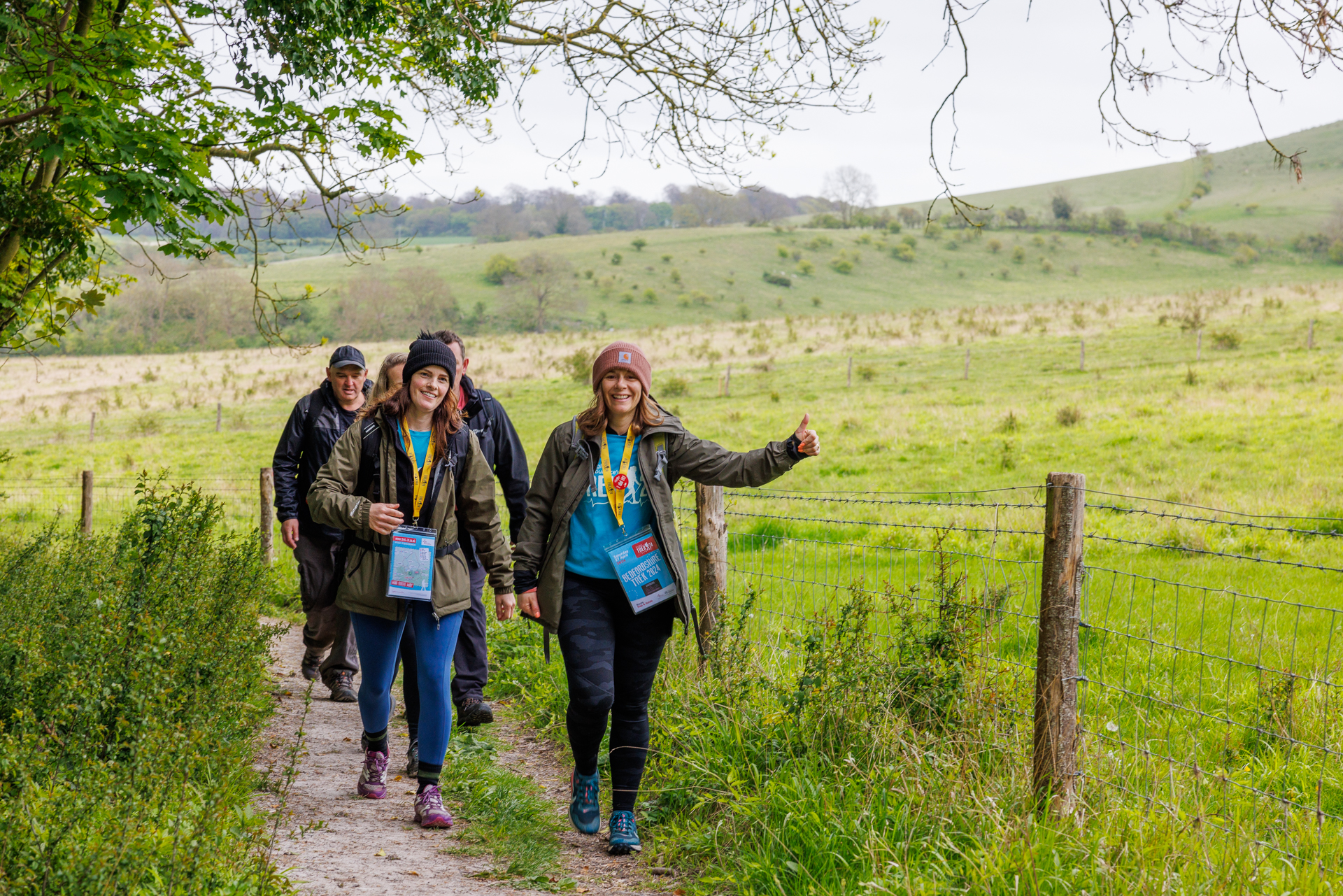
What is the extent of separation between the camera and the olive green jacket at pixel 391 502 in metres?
4.42

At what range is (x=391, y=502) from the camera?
14.9 ft

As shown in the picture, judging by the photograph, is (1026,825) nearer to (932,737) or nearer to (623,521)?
(932,737)

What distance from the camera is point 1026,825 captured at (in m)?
3.37

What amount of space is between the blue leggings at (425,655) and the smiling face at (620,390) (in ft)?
3.97

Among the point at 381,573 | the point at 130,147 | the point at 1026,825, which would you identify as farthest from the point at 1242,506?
the point at 130,147

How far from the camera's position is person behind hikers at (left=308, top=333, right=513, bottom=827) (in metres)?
4.46

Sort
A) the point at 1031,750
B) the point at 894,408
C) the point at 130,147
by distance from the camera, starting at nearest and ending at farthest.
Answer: the point at 1031,750 → the point at 130,147 → the point at 894,408

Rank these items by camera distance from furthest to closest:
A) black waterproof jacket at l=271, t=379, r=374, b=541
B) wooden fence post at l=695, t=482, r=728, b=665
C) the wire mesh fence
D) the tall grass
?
1. black waterproof jacket at l=271, t=379, r=374, b=541
2. wooden fence post at l=695, t=482, r=728, b=665
3. the wire mesh fence
4. the tall grass

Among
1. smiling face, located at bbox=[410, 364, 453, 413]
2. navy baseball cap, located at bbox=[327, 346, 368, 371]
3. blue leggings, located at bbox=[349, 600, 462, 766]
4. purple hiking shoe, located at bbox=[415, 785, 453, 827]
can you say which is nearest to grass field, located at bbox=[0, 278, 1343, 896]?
purple hiking shoe, located at bbox=[415, 785, 453, 827]

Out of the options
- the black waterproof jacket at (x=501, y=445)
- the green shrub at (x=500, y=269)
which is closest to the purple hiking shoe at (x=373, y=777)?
the black waterproof jacket at (x=501, y=445)

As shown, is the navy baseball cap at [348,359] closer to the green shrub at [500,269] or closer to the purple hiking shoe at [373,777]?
the purple hiking shoe at [373,777]

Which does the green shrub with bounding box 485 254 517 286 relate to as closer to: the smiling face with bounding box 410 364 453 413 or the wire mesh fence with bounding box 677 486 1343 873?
the wire mesh fence with bounding box 677 486 1343 873

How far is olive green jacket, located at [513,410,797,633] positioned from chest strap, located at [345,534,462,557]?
320 mm

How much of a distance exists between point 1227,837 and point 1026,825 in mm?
621
